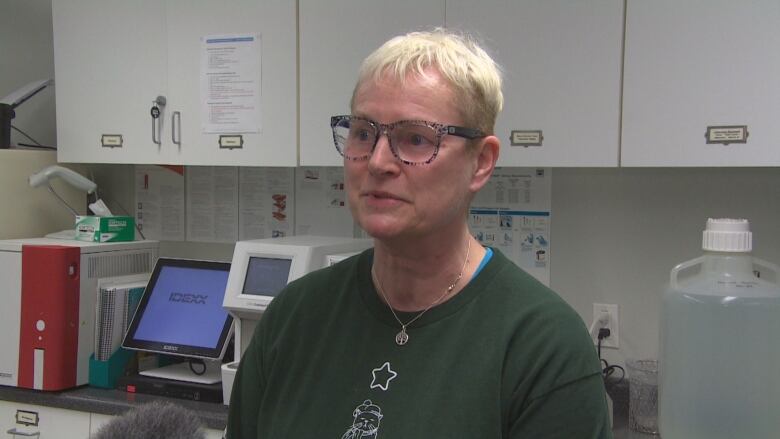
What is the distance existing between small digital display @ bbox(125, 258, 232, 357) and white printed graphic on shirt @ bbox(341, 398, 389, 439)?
1.22 meters

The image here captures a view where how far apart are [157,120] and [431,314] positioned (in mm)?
1521

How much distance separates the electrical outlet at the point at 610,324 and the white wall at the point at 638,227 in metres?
0.02

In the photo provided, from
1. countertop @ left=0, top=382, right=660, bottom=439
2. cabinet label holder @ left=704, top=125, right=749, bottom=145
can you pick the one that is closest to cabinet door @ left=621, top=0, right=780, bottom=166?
cabinet label holder @ left=704, top=125, right=749, bottom=145

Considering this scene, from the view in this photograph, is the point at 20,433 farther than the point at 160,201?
No

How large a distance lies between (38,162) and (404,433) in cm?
199

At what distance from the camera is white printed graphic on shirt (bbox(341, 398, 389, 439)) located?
3.22 feet

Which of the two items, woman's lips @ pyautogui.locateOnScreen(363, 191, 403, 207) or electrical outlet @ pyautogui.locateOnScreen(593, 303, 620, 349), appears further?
electrical outlet @ pyautogui.locateOnScreen(593, 303, 620, 349)

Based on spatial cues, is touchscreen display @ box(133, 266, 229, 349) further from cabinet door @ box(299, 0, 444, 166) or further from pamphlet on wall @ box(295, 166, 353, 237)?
cabinet door @ box(299, 0, 444, 166)

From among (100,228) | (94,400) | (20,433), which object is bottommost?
(20,433)

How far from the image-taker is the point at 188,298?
2.26m

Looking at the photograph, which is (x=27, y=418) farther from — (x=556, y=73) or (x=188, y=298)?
(x=556, y=73)

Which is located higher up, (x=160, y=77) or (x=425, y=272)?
(x=160, y=77)

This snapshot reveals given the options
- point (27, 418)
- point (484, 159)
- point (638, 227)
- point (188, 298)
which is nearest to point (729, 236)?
point (638, 227)

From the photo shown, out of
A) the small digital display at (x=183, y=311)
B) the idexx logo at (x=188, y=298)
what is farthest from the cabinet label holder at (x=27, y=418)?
the idexx logo at (x=188, y=298)
